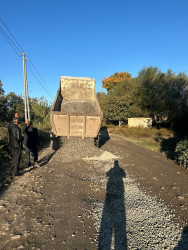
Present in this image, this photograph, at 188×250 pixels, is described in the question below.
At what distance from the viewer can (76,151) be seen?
732cm

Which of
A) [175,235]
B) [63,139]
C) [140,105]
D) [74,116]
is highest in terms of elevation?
[140,105]

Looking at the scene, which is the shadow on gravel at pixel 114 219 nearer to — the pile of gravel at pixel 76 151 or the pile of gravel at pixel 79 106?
the pile of gravel at pixel 76 151

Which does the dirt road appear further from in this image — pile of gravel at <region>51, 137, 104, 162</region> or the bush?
the bush

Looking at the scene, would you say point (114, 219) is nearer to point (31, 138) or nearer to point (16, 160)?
point (16, 160)

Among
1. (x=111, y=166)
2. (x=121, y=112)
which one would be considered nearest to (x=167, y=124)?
(x=121, y=112)

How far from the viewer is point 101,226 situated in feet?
9.46

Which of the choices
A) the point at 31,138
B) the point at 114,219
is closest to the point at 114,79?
the point at 31,138

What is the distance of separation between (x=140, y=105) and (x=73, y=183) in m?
16.8

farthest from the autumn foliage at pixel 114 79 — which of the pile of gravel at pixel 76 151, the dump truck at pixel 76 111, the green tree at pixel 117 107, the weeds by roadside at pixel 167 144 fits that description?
the pile of gravel at pixel 76 151

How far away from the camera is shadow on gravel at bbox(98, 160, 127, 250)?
99.9 inches

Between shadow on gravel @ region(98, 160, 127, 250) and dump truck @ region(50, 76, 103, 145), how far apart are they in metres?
2.83

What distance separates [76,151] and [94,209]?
13.4 feet

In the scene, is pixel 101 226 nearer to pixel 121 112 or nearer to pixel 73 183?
pixel 73 183

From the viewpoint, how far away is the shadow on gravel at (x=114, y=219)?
2.54m
